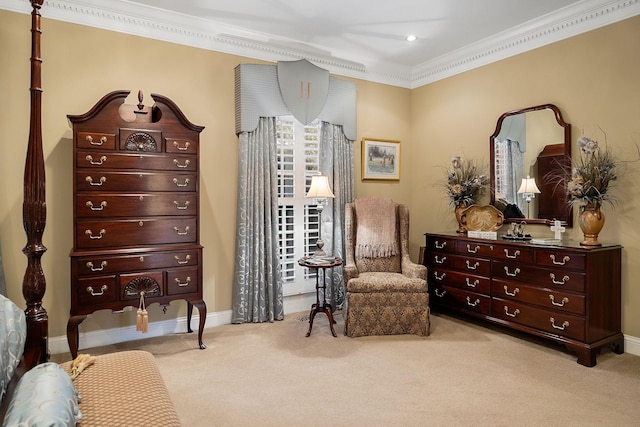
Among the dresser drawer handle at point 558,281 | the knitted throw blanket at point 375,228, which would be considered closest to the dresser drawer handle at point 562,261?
the dresser drawer handle at point 558,281

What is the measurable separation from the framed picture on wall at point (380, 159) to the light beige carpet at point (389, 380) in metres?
2.09

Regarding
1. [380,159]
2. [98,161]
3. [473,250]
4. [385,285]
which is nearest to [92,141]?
[98,161]

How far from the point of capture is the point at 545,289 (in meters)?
3.51

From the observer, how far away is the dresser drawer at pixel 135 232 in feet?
10.4

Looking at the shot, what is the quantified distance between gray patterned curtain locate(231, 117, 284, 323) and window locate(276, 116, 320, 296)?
0.68ft

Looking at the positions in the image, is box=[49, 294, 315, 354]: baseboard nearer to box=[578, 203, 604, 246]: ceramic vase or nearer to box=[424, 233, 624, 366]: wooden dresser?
box=[424, 233, 624, 366]: wooden dresser

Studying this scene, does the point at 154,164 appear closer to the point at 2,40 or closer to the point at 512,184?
the point at 2,40

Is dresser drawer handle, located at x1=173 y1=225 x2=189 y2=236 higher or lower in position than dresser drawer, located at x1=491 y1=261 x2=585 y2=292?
higher

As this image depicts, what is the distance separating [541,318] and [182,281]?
302 centimetres

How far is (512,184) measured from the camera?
4344 millimetres

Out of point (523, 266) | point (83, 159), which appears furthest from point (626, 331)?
point (83, 159)

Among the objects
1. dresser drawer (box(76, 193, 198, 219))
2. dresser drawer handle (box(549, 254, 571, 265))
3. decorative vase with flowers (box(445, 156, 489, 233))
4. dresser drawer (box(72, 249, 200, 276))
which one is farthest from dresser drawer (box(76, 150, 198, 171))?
dresser drawer handle (box(549, 254, 571, 265))

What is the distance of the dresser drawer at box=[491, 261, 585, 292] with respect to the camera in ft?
10.8

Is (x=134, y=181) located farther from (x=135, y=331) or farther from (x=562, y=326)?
(x=562, y=326)
